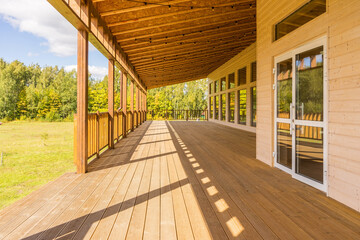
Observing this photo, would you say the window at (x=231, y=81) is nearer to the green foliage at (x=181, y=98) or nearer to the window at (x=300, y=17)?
the window at (x=300, y=17)

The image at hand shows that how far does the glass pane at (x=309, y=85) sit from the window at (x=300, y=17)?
451 mm

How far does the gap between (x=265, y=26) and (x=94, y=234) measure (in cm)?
435

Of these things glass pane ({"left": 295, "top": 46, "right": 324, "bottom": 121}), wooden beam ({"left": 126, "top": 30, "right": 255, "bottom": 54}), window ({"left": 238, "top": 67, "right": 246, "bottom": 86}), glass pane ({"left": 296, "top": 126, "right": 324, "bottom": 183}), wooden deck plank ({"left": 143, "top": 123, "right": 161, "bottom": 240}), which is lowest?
wooden deck plank ({"left": 143, "top": 123, "right": 161, "bottom": 240})

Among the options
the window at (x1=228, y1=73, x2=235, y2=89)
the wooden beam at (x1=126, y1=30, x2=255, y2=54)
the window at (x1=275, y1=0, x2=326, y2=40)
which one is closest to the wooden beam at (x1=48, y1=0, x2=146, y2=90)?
the wooden beam at (x1=126, y1=30, x2=255, y2=54)

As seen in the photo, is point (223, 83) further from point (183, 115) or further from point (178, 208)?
point (183, 115)

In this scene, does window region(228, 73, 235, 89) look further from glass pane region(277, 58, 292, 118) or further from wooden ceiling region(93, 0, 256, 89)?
glass pane region(277, 58, 292, 118)

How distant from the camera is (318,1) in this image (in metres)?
2.82

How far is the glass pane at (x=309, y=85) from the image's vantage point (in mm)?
2793

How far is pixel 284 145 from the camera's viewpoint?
3.59m

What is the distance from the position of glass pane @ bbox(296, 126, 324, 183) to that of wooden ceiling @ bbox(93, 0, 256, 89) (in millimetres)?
3631

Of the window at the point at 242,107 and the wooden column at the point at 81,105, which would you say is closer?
the wooden column at the point at 81,105

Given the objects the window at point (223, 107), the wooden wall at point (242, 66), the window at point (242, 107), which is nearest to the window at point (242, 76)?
the wooden wall at point (242, 66)

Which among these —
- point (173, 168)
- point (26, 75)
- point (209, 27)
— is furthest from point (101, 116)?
point (26, 75)

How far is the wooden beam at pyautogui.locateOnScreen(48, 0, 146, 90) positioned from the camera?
2934 millimetres
